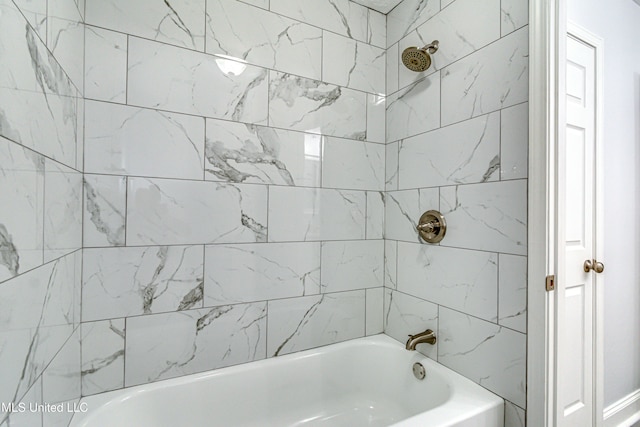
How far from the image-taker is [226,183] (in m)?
1.41

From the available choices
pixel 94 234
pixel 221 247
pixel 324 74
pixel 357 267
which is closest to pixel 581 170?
pixel 357 267

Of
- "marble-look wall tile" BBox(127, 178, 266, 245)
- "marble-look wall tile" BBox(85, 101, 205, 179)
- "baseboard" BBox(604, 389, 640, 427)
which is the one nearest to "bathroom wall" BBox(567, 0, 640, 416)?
"baseboard" BBox(604, 389, 640, 427)

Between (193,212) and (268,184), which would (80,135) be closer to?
(193,212)

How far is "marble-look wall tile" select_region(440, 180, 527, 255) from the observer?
44.5 inches

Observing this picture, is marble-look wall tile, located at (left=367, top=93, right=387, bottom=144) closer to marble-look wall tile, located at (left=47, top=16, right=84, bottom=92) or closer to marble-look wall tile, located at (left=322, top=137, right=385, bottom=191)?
marble-look wall tile, located at (left=322, top=137, right=385, bottom=191)

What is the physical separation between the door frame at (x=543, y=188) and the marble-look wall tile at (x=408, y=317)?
1.50ft

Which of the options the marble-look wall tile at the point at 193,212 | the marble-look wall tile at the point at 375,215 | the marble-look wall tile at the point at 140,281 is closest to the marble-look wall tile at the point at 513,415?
the marble-look wall tile at the point at 375,215

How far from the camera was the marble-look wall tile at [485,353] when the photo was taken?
113 cm

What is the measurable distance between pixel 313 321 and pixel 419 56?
146cm

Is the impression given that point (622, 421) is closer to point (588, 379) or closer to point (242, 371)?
point (588, 379)

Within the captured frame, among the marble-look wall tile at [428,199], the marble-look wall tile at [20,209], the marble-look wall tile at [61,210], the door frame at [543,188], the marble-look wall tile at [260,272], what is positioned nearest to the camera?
the marble-look wall tile at [20,209]

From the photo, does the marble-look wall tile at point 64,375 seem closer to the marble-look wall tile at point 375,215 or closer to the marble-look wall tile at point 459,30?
the marble-look wall tile at point 375,215

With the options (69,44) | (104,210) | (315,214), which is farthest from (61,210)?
(315,214)

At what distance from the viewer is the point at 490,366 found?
1226mm
